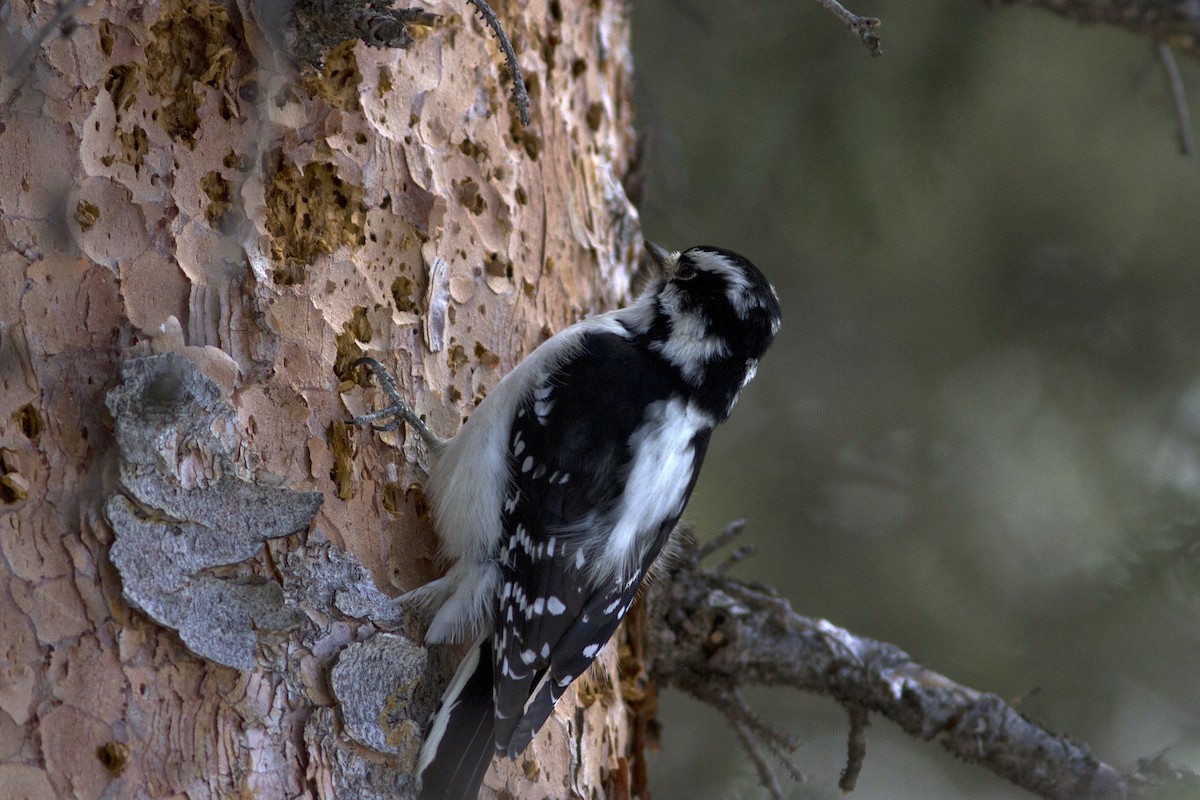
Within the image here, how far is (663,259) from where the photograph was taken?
3.05m

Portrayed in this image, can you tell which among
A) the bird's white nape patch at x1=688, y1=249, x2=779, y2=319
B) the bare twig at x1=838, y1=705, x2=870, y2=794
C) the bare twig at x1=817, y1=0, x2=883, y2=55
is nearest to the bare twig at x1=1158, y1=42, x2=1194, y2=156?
the bird's white nape patch at x1=688, y1=249, x2=779, y2=319

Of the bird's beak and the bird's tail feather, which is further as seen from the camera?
the bird's beak

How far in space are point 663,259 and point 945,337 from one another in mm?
1900

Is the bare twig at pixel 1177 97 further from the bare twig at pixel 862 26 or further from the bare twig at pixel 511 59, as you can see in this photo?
the bare twig at pixel 511 59

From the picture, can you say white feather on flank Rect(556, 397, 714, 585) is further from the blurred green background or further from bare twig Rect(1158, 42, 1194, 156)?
bare twig Rect(1158, 42, 1194, 156)

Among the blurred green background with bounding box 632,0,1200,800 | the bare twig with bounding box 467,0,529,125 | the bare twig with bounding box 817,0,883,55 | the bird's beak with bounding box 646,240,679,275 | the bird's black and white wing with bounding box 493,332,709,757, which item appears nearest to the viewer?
the bare twig with bounding box 817,0,883,55

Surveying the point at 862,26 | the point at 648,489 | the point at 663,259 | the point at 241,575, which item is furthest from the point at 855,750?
the point at 862,26

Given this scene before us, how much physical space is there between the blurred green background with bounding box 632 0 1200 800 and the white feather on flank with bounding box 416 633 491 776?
1475 mm

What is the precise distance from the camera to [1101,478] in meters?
3.98

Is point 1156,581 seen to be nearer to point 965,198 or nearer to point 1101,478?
point 1101,478

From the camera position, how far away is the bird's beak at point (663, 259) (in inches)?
118

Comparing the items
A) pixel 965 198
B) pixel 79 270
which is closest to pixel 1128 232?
pixel 965 198

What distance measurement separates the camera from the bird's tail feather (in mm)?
2020

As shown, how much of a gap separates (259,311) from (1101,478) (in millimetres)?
3050
